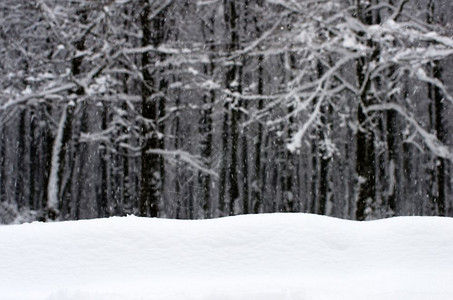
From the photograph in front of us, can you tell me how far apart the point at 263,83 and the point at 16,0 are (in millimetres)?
8526

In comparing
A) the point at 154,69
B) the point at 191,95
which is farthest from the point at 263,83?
the point at 154,69

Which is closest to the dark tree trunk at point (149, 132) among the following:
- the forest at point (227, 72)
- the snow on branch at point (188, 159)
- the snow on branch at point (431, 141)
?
the forest at point (227, 72)

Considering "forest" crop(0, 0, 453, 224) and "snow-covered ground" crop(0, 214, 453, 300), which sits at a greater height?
"forest" crop(0, 0, 453, 224)

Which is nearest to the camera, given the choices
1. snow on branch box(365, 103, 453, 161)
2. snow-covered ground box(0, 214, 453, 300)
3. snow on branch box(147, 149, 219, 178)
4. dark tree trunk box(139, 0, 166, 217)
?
snow-covered ground box(0, 214, 453, 300)

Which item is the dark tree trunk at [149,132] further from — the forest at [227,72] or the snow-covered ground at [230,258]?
the snow-covered ground at [230,258]

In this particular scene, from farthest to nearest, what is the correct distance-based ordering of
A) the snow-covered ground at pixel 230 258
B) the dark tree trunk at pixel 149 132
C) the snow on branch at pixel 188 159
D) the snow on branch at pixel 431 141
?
1. the snow on branch at pixel 188 159
2. the dark tree trunk at pixel 149 132
3. the snow on branch at pixel 431 141
4. the snow-covered ground at pixel 230 258

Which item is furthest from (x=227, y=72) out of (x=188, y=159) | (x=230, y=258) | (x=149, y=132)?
(x=230, y=258)

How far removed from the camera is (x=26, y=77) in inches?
620

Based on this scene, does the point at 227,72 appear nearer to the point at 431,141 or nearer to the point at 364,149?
the point at 364,149

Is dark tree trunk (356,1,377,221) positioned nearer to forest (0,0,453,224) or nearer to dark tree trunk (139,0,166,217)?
forest (0,0,453,224)

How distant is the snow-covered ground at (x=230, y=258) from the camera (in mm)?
4492

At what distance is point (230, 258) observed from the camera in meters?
4.95

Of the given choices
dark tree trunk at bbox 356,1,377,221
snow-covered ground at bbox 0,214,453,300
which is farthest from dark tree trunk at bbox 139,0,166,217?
snow-covered ground at bbox 0,214,453,300

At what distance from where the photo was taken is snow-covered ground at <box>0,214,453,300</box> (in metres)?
4.49
